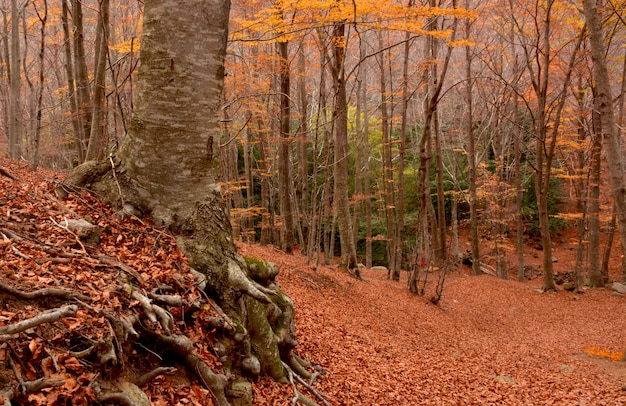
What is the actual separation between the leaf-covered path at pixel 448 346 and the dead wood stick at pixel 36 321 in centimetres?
199

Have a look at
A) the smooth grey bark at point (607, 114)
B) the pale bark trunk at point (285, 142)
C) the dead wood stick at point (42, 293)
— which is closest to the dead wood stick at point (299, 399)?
the dead wood stick at point (42, 293)

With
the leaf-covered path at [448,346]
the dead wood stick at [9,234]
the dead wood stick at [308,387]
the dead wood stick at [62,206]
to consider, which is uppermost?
the dead wood stick at [62,206]

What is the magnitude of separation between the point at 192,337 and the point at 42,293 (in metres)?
1.13

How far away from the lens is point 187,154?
3768mm

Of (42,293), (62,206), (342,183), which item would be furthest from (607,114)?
(42,293)

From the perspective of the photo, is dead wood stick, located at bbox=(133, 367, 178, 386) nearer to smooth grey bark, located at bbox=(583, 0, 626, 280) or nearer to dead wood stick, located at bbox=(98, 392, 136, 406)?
dead wood stick, located at bbox=(98, 392, 136, 406)

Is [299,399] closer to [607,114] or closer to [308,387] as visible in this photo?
[308,387]

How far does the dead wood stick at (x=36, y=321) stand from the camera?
1821mm

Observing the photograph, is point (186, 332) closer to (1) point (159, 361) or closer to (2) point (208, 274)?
(1) point (159, 361)

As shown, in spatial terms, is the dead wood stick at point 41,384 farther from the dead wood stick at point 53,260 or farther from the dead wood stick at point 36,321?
the dead wood stick at point 53,260

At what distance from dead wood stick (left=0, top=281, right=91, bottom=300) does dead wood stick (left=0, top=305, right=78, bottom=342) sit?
0.22 meters

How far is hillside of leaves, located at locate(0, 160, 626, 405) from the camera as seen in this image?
2.19m

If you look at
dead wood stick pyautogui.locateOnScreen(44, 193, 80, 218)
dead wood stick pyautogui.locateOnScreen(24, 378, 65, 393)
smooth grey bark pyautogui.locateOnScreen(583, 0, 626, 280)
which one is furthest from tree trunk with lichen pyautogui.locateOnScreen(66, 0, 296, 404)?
smooth grey bark pyautogui.locateOnScreen(583, 0, 626, 280)

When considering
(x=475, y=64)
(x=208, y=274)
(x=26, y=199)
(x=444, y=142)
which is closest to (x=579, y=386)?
(x=208, y=274)
